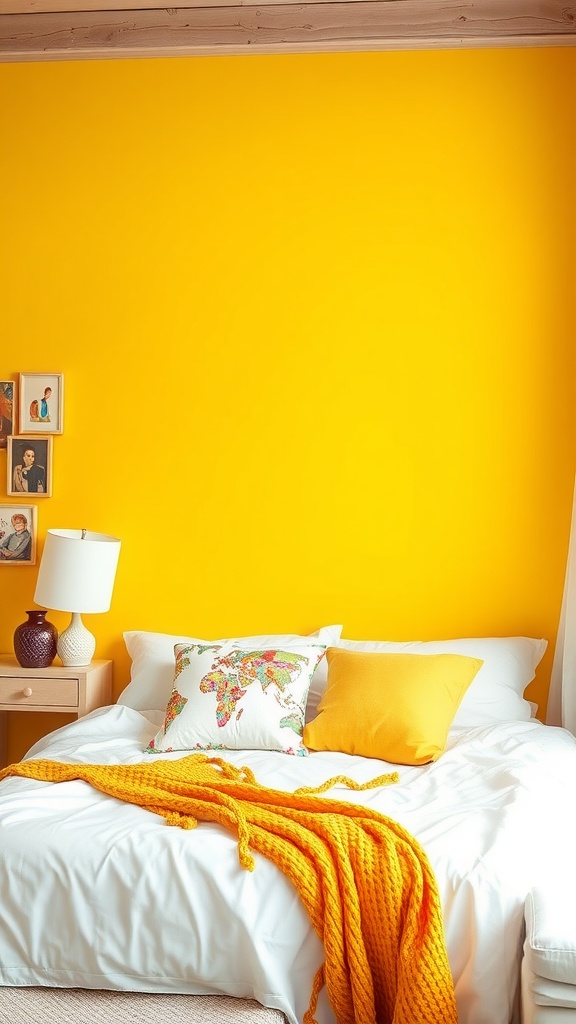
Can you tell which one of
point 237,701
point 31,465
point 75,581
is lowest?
point 237,701

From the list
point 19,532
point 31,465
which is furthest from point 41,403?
point 19,532

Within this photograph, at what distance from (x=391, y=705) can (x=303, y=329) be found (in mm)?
1540

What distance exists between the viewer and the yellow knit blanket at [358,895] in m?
1.78

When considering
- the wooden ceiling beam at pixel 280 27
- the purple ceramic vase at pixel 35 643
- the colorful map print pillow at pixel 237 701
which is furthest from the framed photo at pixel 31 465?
the wooden ceiling beam at pixel 280 27

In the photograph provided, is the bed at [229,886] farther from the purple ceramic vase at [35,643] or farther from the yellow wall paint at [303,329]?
the yellow wall paint at [303,329]

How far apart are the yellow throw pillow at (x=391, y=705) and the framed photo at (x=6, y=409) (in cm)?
163

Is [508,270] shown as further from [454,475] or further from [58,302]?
[58,302]

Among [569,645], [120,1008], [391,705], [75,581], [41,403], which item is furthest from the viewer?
[41,403]

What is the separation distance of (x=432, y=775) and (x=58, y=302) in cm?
234

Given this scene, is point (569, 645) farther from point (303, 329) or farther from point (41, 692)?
A: point (41, 692)

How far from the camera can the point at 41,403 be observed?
3.70 meters

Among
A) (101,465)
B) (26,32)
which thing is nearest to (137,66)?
(26,32)

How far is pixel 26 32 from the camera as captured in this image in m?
3.67

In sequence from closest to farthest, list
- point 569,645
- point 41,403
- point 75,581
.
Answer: point 569,645 < point 75,581 < point 41,403
